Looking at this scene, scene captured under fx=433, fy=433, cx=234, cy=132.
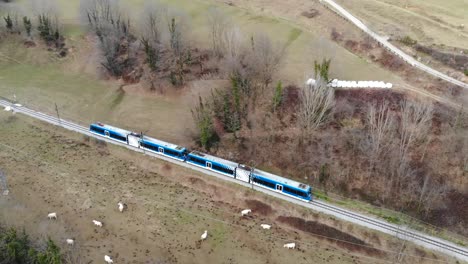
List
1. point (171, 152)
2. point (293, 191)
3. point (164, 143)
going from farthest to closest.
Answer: point (164, 143)
point (171, 152)
point (293, 191)

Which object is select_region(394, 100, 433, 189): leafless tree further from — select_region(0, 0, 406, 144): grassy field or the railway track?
select_region(0, 0, 406, 144): grassy field

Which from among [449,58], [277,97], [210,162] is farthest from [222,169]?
[449,58]

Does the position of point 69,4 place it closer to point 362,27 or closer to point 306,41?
point 306,41

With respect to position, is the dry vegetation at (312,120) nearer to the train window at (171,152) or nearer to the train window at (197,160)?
the train window at (197,160)

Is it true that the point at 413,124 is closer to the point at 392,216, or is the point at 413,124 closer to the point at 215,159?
the point at 392,216

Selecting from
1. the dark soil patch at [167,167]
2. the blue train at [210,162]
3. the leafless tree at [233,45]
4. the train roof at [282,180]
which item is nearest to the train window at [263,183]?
the blue train at [210,162]

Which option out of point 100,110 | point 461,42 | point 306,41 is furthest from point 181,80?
point 461,42
